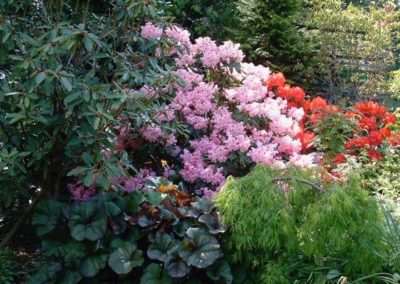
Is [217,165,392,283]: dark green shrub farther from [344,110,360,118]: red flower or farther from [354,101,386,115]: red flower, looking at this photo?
[354,101,386,115]: red flower

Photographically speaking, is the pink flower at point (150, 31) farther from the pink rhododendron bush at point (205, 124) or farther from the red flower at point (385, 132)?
the red flower at point (385, 132)

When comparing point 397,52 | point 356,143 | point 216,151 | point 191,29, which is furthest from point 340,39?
point 216,151

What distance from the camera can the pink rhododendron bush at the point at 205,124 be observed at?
4.05 metres

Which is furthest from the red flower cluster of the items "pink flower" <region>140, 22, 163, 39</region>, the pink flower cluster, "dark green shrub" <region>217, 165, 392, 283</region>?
"dark green shrub" <region>217, 165, 392, 283</region>

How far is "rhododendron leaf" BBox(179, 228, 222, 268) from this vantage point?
3082 mm

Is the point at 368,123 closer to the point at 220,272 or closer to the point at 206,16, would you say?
the point at 220,272

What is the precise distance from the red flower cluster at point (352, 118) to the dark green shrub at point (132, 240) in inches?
76.1

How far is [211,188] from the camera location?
4086 millimetres

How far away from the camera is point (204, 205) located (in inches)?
131

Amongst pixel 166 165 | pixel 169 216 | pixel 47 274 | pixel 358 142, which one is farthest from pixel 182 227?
pixel 358 142

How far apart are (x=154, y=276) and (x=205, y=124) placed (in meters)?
1.52

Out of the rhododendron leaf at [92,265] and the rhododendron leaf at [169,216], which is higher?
the rhododendron leaf at [169,216]

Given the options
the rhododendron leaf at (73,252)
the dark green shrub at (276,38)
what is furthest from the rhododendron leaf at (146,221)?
the dark green shrub at (276,38)

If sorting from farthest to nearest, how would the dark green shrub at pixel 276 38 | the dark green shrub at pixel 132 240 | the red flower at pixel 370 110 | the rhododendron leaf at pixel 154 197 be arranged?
the dark green shrub at pixel 276 38 < the red flower at pixel 370 110 < the rhododendron leaf at pixel 154 197 < the dark green shrub at pixel 132 240
